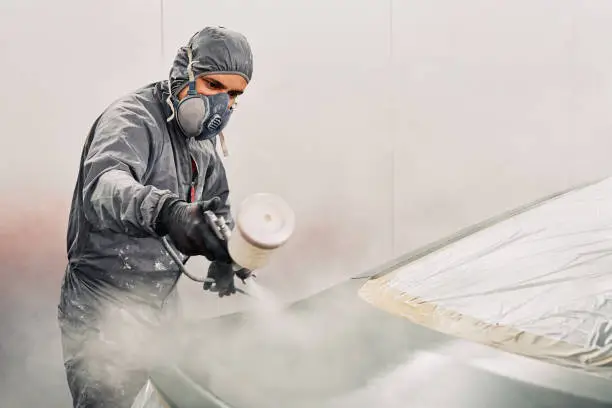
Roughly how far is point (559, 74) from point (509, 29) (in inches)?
14.0

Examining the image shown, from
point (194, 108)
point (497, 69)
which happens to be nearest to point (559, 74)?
point (497, 69)

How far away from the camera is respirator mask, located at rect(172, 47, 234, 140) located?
2.04 m

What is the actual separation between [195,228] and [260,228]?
0.73 ft

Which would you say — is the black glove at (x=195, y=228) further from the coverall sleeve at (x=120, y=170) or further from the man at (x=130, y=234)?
the man at (x=130, y=234)

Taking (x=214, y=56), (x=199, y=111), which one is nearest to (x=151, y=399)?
(x=199, y=111)

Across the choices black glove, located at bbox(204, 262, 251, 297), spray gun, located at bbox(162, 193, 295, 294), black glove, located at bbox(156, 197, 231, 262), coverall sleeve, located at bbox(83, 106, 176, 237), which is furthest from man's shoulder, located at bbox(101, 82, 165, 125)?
A: spray gun, located at bbox(162, 193, 295, 294)

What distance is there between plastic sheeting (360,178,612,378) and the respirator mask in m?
0.82

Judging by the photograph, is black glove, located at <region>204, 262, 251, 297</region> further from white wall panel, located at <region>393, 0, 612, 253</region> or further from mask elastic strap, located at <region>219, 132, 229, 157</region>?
white wall panel, located at <region>393, 0, 612, 253</region>

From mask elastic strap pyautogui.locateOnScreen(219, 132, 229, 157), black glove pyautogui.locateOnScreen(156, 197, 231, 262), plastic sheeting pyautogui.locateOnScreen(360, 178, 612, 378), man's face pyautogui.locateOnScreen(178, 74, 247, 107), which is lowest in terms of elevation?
plastic sheeting pyautogui.locateOnScreen(360, 178, 612, 378)

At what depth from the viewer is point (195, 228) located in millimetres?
1432

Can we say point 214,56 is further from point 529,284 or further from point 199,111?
point 529,284

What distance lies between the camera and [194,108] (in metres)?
2.04

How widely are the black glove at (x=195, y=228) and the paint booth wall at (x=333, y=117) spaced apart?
78 cm

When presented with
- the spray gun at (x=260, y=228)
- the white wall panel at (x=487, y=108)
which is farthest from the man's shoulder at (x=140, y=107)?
the white wall panel at (x=487, y=108)
